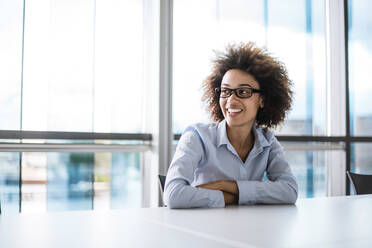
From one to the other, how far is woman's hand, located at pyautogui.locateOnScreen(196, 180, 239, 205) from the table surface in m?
0.10

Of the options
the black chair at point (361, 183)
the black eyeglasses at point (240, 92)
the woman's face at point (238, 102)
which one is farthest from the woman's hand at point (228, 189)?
the black chair at point (361, 183)

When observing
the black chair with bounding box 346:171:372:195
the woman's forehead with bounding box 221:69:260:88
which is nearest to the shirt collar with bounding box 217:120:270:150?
Result: the woman's forehead with bounding box 221:69:260:88

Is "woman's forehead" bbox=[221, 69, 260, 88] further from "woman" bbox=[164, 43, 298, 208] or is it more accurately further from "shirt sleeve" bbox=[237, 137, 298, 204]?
"shirt sleeve" bbox=[237, 137, 298, 204]

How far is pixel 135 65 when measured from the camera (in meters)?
3.38

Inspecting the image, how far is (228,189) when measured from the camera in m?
1.74

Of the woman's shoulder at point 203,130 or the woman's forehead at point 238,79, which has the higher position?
the woman's forehead at point 238,79

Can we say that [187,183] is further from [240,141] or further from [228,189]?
[240,141]

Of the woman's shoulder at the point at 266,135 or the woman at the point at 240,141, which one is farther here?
the woman's shoulder at the point at 266,135

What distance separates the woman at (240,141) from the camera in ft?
5.74

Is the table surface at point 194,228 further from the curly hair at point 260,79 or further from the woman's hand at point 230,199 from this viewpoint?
the curly hair at point 260,79

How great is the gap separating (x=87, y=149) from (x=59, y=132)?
0.26m

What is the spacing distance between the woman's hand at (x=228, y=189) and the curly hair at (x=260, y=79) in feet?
1.88

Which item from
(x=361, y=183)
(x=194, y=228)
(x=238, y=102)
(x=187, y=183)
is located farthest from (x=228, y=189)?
(x=361, y=183)

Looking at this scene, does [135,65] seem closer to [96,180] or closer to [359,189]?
[96,180]
